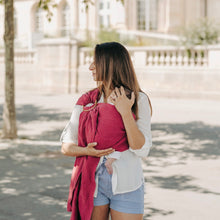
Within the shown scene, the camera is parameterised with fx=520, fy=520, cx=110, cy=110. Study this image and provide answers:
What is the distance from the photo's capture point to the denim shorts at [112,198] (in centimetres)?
310

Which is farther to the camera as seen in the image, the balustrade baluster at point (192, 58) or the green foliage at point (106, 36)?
the green foliage at point (106, 36)

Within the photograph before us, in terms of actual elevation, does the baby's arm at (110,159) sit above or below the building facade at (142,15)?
below

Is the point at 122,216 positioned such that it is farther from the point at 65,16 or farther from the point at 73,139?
the point at 65,16

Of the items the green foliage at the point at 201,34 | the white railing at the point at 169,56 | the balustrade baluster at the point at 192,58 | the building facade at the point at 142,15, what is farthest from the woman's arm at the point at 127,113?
the building facade at the point at 142,15

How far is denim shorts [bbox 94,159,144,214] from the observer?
10.2 feet

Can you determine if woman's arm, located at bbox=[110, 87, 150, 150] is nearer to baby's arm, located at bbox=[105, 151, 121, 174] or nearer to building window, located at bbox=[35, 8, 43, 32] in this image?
baby's arm, located at bbox=[105, 151, 121, 174]

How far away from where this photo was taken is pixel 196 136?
11.0 m

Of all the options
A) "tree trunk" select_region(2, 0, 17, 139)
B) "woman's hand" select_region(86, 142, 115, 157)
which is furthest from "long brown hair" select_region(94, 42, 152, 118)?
"tree trunk" select_region(2, 0, 17, 139)

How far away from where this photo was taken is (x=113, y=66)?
9.98 feet

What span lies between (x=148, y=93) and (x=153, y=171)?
1396 cm

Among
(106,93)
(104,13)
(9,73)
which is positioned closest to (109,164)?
(106,93)

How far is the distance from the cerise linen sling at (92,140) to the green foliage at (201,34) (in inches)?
708

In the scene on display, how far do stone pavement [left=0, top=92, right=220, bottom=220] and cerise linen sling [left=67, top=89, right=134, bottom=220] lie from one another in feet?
7.76

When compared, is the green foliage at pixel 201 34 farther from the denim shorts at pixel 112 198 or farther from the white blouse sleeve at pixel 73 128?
the denim shorts at pixel 112 198
